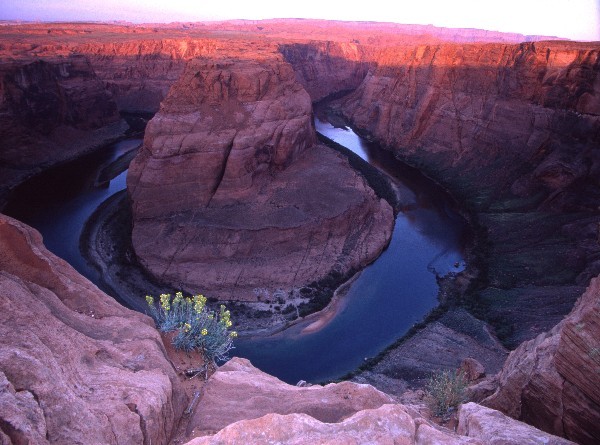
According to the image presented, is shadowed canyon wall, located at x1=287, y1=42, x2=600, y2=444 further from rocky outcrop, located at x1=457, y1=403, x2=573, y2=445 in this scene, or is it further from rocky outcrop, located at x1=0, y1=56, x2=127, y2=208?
rocky outcrop, located at x1=0, y1=56, x2=127, y2=208

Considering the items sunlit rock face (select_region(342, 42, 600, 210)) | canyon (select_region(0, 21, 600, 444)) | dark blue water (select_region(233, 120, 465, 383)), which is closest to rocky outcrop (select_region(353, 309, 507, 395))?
canyon (select_region(0, 21, 600, 444))

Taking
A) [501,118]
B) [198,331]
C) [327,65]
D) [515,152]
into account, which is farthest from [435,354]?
[327,65]

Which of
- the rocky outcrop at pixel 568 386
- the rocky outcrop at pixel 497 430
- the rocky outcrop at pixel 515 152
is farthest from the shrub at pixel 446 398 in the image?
the rocky outcrop at pixel 515 152

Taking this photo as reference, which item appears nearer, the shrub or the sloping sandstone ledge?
the sloping sandstone ledge

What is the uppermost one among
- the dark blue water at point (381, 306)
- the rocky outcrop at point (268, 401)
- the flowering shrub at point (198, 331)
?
the rocky outcrop at point (268, 401)

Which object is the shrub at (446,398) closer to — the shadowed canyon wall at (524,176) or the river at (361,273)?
the shadowed canyon wall at (524,176)

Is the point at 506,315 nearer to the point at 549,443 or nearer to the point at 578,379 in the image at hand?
the point at 578,379

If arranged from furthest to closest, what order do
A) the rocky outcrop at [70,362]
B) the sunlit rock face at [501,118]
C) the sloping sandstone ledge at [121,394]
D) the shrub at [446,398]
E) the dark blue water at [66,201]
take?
the sunlit rock face at [501,118], the dark blue water at [66,201], the shrub at [446,398], the sloping sandstone ledge at [121,394], the rocky outcrop at [70,362]
